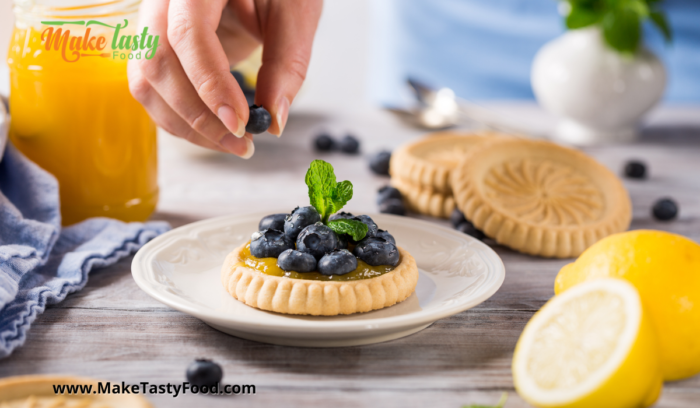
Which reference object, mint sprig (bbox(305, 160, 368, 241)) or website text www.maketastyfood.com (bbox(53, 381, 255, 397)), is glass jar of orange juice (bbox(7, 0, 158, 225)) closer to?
mint sprig (bbox(305, 160, 368, 241))

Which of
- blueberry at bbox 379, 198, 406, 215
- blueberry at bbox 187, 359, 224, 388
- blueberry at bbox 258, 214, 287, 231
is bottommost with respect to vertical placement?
blueberry at bbox 379, 198, 406, 215

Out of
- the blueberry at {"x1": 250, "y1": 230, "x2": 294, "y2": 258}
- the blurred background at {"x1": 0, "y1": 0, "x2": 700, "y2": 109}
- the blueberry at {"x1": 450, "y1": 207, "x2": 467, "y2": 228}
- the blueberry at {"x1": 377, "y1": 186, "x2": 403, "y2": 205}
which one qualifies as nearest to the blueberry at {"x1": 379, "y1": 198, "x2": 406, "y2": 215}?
the blueberry at {"x1": 377, "y1": 186, "x2": 403, "y2": 205}

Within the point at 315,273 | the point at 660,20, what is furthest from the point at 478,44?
the point at 315,273

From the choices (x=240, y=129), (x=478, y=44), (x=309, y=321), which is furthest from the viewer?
(x=478, y=44)

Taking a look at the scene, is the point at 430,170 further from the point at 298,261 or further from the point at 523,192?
the point at 298,261

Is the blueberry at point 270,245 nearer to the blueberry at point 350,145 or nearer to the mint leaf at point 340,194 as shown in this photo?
the mint leaf at point 340,194

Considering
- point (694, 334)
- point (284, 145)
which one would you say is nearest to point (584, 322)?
point (694, 334)

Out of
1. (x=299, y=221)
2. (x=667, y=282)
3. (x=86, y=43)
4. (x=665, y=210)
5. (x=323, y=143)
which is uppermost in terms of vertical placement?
(x=86, y=43)
